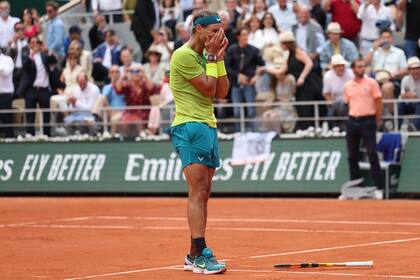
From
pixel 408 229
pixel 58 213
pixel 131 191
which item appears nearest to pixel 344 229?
pixel 408 229

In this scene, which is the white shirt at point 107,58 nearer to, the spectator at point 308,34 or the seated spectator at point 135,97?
the seated spectator at point 135,97

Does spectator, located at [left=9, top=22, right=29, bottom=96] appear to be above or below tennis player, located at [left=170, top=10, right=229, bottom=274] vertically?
below

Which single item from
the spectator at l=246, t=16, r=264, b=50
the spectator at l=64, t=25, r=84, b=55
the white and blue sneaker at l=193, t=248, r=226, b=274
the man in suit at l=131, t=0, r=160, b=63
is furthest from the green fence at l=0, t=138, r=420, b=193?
the white and blue sneaker at l=193, t=248, r=226, b=274

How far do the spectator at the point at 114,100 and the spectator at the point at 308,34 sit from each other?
3.91m

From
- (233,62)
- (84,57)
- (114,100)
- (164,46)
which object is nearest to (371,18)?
A: (233,62)

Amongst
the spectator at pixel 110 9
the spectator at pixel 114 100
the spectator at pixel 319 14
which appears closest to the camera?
the spectator at pixel 319 14

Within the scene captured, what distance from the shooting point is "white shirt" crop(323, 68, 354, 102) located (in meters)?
22.3

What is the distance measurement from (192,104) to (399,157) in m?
11.1

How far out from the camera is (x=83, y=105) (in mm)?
25203

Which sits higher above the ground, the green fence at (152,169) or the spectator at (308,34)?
the spectator at (308,34)

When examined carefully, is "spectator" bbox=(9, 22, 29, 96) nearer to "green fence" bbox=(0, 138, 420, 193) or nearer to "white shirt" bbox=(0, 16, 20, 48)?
"white shirt" bbox=(0, 16, 20, 48)

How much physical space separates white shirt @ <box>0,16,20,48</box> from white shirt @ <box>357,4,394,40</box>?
829 centimetres

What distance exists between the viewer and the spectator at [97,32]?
28.5 meters

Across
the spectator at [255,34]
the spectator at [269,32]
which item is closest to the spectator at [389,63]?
the spectator at [269,32]
